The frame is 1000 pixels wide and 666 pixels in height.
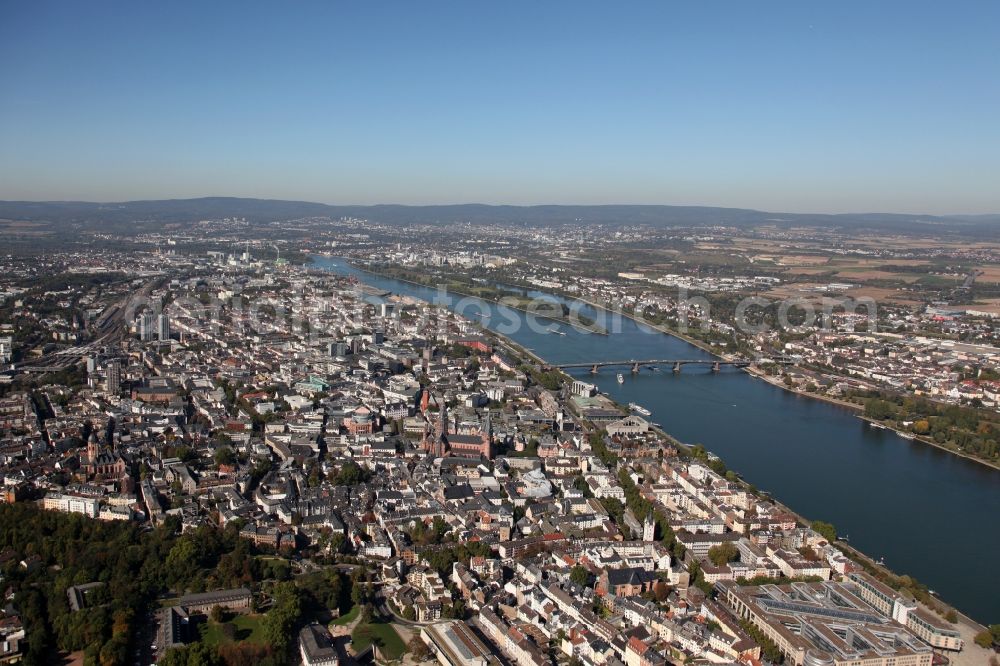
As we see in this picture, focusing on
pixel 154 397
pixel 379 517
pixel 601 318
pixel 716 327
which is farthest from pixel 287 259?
pixel 379 517

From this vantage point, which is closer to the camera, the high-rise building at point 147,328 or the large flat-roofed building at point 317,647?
the large flat-roofed building at point 317,647

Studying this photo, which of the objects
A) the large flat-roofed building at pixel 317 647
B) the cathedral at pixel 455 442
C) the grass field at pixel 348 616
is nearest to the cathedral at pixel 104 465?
the cathedral at pixel 455 442

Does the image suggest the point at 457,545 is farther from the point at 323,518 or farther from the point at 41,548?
the point at 41,548

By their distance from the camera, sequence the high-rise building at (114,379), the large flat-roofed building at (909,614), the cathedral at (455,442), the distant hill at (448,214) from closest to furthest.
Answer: the large flat-roofed building at (909,614), the cathedral at (455,442), the high-rise building at (114,379), the distant hill at (448,214)

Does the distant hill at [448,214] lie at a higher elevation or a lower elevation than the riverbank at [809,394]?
higher

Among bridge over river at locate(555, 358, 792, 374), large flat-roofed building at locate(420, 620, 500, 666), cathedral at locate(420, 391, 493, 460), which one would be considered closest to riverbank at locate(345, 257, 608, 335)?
bridge over river at locate(555, 358, 792, 374)

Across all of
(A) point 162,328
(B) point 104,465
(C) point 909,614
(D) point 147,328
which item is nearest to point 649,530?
(C) point 909,614

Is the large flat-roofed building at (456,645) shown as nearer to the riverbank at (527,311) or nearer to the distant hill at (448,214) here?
the riverbank at (527,311)
